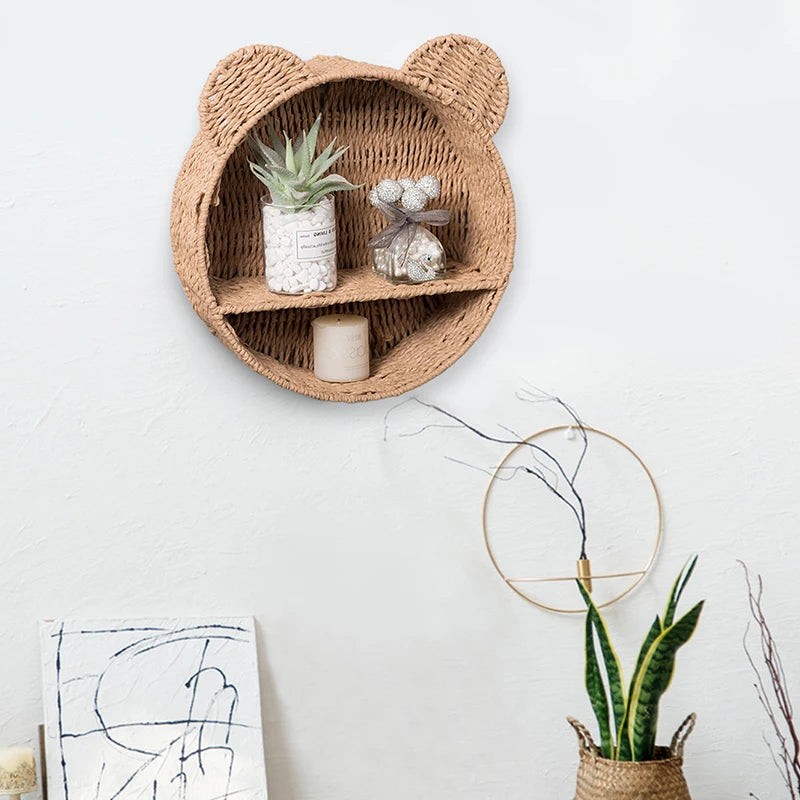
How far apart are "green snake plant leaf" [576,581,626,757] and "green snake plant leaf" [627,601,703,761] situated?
0.01 m

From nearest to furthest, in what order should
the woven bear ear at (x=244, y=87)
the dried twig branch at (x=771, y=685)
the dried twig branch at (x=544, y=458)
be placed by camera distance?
Result: the woven bear ear at (x=244, y=87)
the dried twig branch at (x=544, y=458)
the dried twig branch at (x=771, y=685)

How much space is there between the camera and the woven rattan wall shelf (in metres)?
1.32

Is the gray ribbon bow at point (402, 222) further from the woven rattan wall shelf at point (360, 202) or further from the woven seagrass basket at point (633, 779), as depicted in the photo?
the woven seagrass basket at point (633, 779)

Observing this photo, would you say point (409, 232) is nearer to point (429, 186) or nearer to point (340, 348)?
point (429, 186)

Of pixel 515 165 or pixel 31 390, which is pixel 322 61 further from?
pixel 31 390

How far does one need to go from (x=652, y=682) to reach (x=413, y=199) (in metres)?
0.69

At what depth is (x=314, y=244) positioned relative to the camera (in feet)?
4.47

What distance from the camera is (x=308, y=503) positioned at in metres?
1.52

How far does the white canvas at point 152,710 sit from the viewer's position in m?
1.45

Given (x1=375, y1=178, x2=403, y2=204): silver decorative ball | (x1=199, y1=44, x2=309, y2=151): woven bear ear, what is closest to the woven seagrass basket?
(x1=375, y1=178, x2=403, y2=204): silver decorative ball

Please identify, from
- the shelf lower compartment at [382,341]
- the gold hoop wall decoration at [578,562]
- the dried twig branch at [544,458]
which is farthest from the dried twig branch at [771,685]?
the shelf lower compartment at [382,341]

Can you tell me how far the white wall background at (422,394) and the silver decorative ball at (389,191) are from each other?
0.54 ft

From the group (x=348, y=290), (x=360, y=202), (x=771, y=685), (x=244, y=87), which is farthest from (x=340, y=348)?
(x=771, y=685)

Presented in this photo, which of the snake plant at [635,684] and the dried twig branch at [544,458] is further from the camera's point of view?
the dried twig branch at [544,458]
